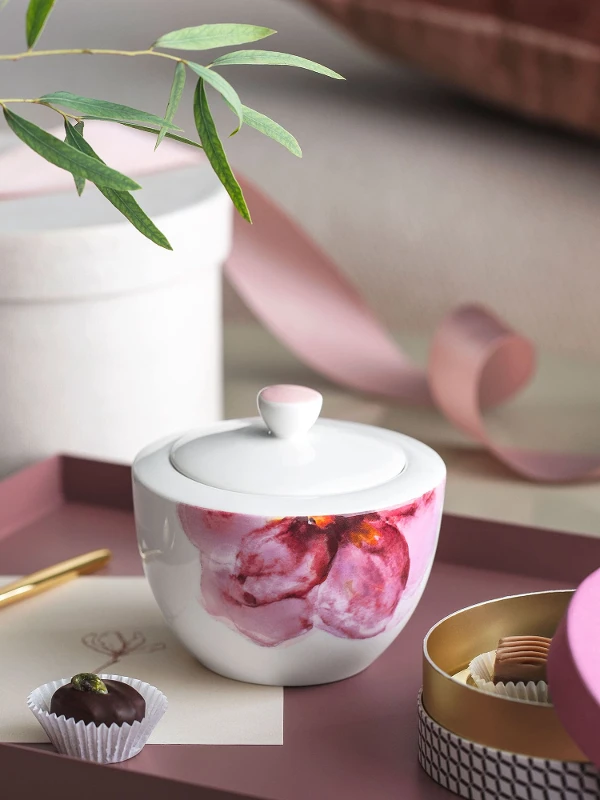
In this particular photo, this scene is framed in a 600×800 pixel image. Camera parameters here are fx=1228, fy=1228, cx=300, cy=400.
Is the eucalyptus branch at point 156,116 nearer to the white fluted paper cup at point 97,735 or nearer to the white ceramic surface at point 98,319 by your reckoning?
the white fluted paper cup at point 97,735

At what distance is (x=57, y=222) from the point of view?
2.29 ft

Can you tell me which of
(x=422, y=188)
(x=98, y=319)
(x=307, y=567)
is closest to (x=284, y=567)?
(x=307, y=567)

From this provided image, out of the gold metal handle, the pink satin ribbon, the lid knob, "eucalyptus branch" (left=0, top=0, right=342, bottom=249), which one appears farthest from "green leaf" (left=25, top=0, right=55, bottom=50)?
the pink satin ribbon

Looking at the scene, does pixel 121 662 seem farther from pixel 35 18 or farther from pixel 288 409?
pixel 35 18

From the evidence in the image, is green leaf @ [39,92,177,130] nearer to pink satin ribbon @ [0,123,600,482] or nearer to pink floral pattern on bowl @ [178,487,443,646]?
pink floral pattern on bowl @ [178,487,443,646]

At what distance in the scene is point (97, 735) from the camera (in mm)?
387

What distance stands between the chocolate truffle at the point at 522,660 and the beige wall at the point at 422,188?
0.65 metres

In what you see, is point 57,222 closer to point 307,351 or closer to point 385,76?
point 307,351

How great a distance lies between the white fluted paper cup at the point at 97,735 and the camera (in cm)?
39

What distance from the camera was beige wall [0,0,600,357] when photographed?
1120mm

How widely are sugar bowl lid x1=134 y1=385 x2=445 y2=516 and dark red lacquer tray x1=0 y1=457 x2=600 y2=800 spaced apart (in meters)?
0.08

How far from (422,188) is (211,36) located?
3.19 ft

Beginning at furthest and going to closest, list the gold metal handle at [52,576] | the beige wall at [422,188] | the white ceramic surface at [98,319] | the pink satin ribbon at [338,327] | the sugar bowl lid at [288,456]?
the beige wall at [422,188] → the pink satin ribbon at [338,327] → the white ceramic surface at [98,319] → the gold metal handle at [52,576] → the sugar bowl lid at [288,456]

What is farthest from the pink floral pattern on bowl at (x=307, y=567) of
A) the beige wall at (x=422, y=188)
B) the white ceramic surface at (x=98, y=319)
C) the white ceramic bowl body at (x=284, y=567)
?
the beige wall at (x=422, y=188)
